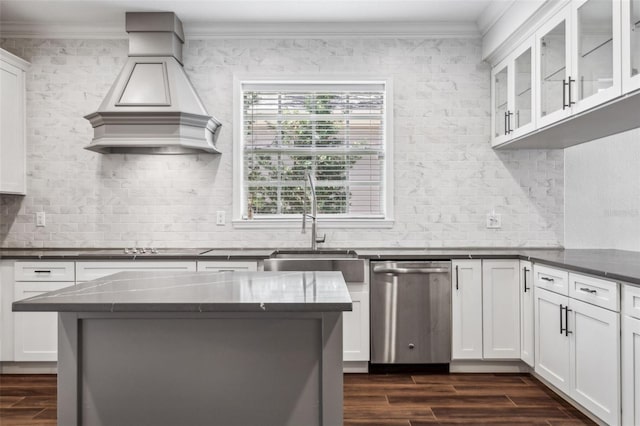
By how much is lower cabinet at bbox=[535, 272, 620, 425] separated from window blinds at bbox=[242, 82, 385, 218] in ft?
5.47

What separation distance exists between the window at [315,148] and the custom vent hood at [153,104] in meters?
0.46

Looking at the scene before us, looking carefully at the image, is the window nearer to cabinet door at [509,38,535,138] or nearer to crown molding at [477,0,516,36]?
crown molding at [477,0,516,36]

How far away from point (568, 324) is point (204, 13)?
3536 mm

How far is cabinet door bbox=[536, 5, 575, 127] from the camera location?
9.25ft

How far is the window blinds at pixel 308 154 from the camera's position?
424cm

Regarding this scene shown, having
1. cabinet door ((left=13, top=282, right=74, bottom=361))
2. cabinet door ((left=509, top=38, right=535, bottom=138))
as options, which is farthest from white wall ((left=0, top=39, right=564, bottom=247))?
cabinet door ((left=13, top=282, right=74, bottom=361))

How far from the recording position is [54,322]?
3574 millimetres

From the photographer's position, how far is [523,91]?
3508mm

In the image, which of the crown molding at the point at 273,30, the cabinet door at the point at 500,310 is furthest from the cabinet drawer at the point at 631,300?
the crown molding at the point at 273,30

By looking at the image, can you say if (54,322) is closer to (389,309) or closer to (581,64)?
(389,309)

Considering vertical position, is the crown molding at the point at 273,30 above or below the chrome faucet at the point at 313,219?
above

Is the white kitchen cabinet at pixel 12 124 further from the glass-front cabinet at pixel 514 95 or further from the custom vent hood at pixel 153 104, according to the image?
the glass-front cabinet at pixel 514 95

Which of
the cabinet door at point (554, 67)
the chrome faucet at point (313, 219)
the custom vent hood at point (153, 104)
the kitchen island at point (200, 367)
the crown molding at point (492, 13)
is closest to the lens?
the kitchen island at point (200, 367)

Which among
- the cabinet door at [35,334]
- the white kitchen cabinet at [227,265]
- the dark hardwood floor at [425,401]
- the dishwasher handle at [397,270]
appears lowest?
the dark hardwood floor at [425,401]
